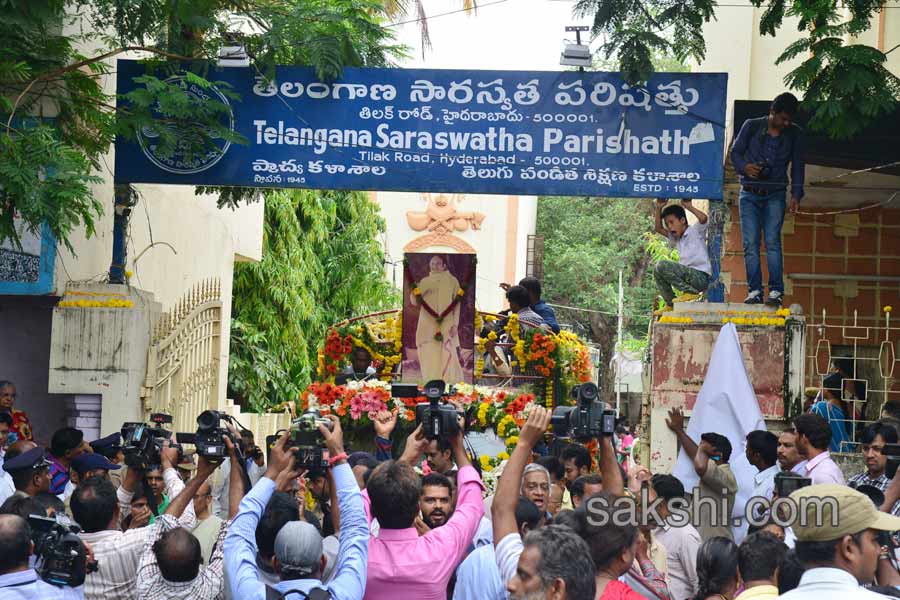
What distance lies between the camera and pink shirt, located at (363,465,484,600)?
5.04 meters

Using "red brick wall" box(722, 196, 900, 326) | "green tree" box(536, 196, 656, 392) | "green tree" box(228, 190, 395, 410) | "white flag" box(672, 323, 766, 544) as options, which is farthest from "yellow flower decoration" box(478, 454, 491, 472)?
"green tree" box(536, 196, 656, 392)

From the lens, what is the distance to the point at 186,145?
12078 mm

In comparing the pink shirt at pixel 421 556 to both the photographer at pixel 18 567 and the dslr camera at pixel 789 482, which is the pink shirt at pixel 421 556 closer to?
the photographer at pixel 18 567

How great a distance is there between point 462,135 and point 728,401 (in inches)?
146

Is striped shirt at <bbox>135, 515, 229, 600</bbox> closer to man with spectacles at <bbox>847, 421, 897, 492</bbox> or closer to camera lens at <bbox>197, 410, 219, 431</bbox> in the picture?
camera lens at <bbox>197, 410, 219, 431</bbox>

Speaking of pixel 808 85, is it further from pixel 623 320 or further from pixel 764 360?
pixel 623 320

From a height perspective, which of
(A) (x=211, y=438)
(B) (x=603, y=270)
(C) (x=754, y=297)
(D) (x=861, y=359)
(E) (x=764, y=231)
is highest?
(B) (x=603, y=270)

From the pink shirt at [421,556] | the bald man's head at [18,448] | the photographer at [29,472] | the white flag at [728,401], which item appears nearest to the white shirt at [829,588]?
the pink shirt at [421,556]

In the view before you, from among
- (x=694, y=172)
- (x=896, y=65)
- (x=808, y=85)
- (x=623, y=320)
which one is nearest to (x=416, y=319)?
(x=694, y=172)

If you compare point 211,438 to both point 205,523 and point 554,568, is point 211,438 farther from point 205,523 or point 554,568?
point 554,568

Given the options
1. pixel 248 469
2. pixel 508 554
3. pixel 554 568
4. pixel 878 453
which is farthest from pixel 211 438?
pixel 878 453

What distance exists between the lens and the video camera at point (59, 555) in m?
4.80

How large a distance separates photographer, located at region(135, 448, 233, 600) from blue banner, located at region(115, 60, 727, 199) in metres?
6.92

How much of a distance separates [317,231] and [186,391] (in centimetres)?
1140
